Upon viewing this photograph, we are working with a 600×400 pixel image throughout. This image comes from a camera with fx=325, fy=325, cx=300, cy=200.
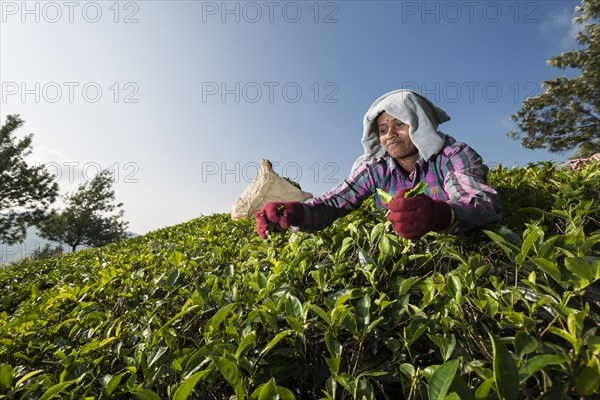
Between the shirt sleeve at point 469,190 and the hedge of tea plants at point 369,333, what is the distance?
0.32 feet

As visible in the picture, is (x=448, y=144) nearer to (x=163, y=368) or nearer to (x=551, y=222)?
(x=551, y=222)

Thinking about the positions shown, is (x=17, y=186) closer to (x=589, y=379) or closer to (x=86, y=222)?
(x=86, y=222)

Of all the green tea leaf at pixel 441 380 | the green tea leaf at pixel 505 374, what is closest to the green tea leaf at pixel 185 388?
the green tea leaf at pixel 441 380

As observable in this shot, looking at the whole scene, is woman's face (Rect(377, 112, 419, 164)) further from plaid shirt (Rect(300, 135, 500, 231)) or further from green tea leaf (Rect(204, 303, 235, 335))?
green tea leaf (Rect(204, 303, 235, 335))

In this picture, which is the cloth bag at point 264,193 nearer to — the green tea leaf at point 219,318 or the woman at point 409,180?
the woman at point 409,180

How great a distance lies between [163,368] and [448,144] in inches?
77.5

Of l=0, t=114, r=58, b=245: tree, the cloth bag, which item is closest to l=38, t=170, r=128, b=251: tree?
l=0, t=114, r=58, b=245: tree

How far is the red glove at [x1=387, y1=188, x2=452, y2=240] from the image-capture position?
48.8 inches

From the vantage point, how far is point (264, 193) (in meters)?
8.77

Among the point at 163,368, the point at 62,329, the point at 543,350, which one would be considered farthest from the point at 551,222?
the point at 62,329

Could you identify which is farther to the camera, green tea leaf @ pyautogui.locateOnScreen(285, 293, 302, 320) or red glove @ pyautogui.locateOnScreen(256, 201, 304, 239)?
red glove @ pyautogui.locateOnScreen(256, 201, 304, 239)

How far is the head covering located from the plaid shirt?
3.3 inches

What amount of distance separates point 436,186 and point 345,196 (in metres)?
0.67

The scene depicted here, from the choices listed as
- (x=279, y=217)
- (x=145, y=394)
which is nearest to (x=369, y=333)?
(x=145, y=394)
